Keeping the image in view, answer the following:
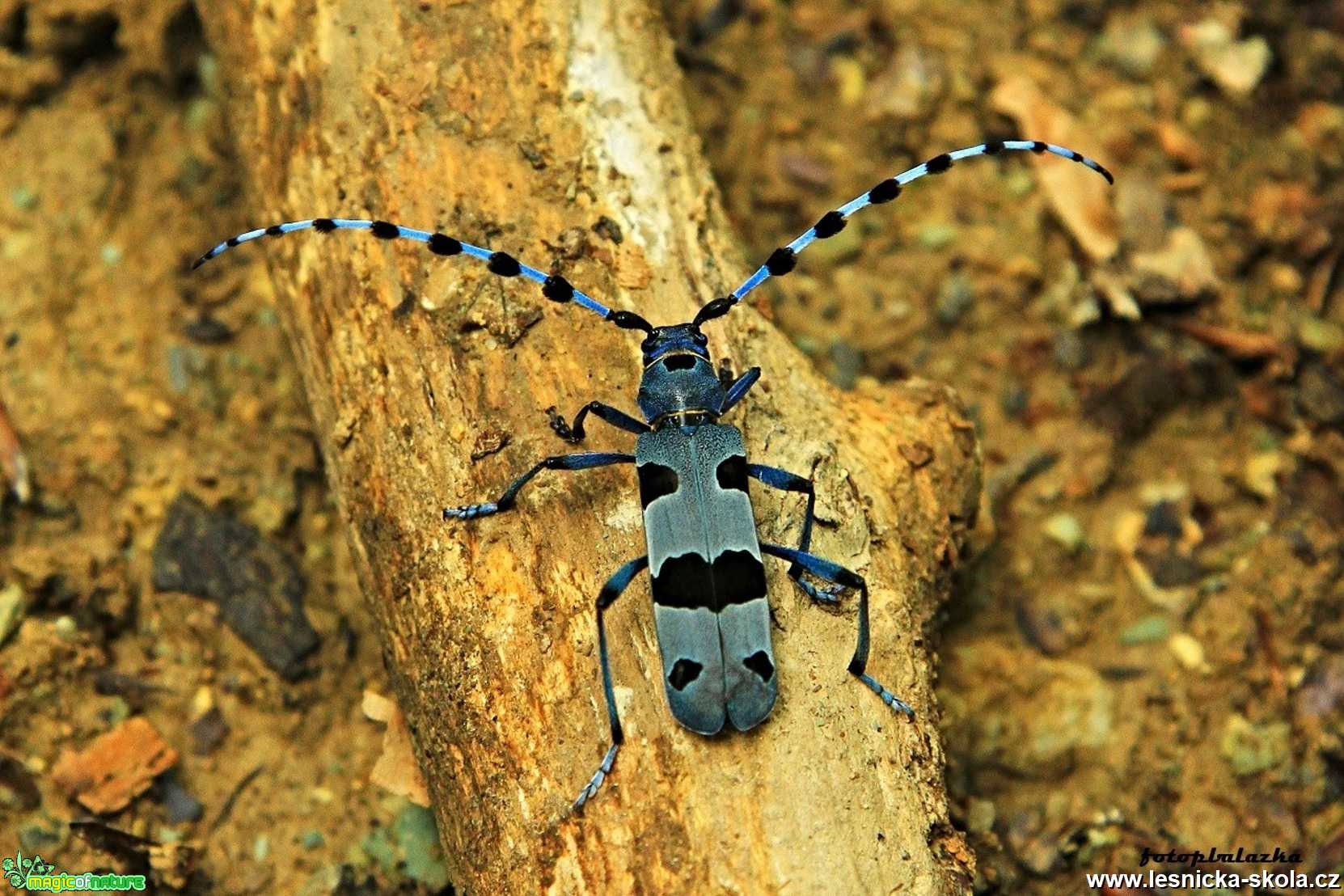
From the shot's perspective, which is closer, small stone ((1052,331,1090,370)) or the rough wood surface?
the rough wood surface

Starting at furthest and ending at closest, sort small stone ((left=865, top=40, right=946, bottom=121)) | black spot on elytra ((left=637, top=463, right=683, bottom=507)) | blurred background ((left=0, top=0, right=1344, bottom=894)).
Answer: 1. small stone ((left=865, top=40, right=946, bottom=121))
2. blurred background ((left=0, top=0, right=1344, bottom=894))
3. black spot on elytra ((left=637, top=463, right=683, bottom=507))

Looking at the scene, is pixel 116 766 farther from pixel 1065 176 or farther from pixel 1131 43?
pixel 1131 43

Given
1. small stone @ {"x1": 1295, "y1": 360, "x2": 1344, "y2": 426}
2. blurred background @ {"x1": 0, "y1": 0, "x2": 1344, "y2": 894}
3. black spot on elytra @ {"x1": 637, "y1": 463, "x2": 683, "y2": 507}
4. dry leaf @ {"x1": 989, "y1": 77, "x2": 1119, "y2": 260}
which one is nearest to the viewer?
black spot on elytra @ {"x1": 637, "y1": 463, "x2": 683, "y2": 507}

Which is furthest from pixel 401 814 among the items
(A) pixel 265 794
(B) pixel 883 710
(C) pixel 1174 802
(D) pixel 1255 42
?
(D) pixel 1255 42

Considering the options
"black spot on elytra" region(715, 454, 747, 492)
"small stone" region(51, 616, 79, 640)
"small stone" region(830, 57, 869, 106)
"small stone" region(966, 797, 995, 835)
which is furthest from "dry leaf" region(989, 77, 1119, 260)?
"small stone" region(51, 616, 79, 640)

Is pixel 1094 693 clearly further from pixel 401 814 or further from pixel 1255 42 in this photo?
pixel 1255 42

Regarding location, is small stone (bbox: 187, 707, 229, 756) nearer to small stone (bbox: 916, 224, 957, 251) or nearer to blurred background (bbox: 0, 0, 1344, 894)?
blurred background (bbox: 0, 0, 1344, 894)
